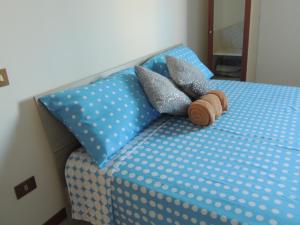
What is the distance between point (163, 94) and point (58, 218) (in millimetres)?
→ 1046

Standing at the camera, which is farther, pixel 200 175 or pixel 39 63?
pixel 39 63

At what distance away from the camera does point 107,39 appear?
2.06 metres

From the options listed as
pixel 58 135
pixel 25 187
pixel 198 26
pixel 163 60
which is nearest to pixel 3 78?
pixel 58 135

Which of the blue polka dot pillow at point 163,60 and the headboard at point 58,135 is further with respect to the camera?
the blue polka dot pillow at point 163,60

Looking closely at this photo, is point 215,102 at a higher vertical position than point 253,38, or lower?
lower

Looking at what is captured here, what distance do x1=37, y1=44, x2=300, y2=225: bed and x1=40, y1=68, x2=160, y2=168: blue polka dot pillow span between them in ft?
0.23

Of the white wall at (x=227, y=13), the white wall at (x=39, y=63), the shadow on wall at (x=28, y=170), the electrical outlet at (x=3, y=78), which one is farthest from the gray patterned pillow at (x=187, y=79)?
the white wall at (x=227, y=13)

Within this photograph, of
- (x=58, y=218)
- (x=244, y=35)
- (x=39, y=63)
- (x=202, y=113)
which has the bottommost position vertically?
(x=58, y=218)

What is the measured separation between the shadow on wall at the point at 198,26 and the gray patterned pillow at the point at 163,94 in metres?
1.42

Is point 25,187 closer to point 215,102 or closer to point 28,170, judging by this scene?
point 28,170

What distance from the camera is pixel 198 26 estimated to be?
3307mm

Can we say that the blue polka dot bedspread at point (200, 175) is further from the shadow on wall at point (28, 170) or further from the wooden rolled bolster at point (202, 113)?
the shadow on wall at point (28, 170)

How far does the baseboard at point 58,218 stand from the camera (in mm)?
1823

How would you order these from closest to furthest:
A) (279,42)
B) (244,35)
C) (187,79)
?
(187,79), (244,35), (279,42)
